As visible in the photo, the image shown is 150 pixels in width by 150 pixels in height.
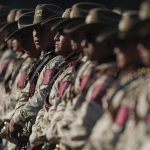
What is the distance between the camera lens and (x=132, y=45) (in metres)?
11.0

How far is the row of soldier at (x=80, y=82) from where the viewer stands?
431 inches

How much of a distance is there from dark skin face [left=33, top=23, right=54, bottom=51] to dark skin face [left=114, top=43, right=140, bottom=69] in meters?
4.55

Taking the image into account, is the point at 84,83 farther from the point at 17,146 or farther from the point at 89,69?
the point at 17,146

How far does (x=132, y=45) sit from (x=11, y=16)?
8905 millimetres

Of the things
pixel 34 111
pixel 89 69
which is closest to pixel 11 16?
pixel 34 111

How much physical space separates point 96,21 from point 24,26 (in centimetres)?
413

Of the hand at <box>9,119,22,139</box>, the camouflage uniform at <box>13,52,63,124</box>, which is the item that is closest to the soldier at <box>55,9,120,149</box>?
the camouflage uniform at <box>13,52,63,124</box>

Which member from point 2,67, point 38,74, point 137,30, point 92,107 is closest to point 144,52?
point 137,30

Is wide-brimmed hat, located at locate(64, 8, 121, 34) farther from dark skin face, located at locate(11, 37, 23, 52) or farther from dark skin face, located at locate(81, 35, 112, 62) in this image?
dark skin face, located at locate(11, 37, 23, 52)

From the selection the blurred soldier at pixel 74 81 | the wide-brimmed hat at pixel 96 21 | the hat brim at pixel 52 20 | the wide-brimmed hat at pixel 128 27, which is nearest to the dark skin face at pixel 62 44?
the blurred soldier at pixel 74 81

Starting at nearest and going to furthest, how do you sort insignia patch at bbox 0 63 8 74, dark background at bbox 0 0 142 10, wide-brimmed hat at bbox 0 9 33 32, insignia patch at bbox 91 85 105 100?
insignia patch at bbox 91 85 105 100
wide-brimmed hat at bbox 0 9 33 32
insignia patch at bbox 0 63 8 74
dark background at bbox 0 0 142 10

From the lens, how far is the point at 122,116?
36.4 ft

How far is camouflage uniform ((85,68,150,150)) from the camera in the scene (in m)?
10.5

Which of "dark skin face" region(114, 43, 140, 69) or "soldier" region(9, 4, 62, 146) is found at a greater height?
"dark skin face" region(114, 43, 140, 69)
